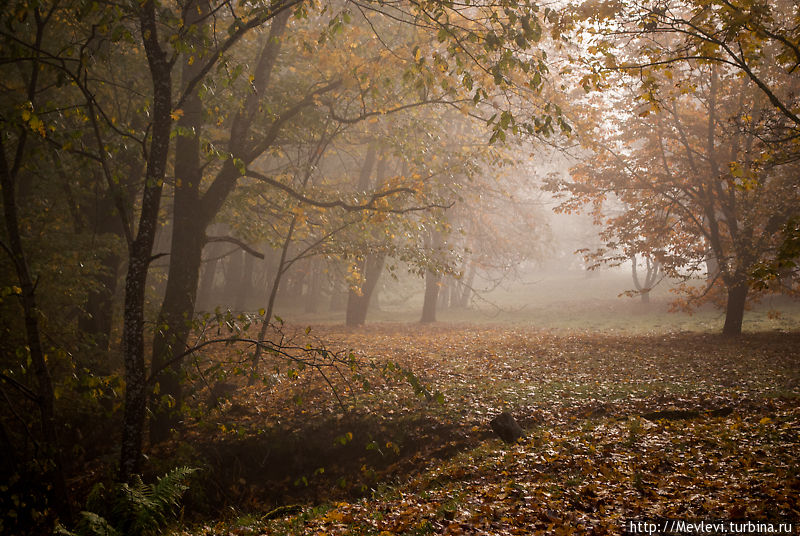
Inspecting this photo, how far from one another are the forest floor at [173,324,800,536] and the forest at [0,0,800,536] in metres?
0.06

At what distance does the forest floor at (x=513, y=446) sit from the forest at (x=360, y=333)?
56mm

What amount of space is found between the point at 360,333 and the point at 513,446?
11830 millimetres

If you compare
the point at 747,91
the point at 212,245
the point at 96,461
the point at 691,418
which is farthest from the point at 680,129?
the point at 212,245

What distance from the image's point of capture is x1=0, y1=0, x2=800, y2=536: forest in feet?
16.7

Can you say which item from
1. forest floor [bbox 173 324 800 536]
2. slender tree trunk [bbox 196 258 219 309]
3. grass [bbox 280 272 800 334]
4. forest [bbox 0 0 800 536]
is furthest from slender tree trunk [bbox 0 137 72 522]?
slender tree trunk [bbox 196 258 219 309]

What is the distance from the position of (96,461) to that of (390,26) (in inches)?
468

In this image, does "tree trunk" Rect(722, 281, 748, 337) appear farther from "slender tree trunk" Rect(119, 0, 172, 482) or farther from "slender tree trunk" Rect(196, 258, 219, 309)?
"slender tree trunk" Rect(196, 258, 219, 309)

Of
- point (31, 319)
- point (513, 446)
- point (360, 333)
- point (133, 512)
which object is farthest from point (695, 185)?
point (31, 319)

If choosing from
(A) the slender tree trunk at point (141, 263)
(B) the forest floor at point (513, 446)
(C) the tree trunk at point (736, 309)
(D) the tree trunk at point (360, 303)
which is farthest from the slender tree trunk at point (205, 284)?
(C) the tree trunk at point (736, 309)

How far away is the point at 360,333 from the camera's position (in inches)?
736

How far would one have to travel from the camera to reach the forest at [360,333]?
510 centimetres

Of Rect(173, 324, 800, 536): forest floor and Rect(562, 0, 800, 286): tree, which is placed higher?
Rect(562, 0, 800, 286): tree

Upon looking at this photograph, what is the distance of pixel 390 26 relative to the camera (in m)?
12.5

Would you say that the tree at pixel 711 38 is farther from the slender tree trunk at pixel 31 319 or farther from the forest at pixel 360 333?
the slender tree trunk at pixel 31 319
